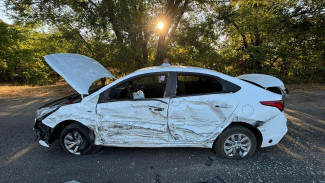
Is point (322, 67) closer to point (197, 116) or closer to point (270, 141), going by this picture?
point (270, 141)

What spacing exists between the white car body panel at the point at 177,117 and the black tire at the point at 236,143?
4.2 inches

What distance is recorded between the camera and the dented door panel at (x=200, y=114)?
9.45ft

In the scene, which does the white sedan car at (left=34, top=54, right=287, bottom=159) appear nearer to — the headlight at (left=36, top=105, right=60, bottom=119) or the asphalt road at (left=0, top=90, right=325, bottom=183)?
the headlight at (left=36, top=105, right=60, bottom=119)

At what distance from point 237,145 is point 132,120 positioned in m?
1.83

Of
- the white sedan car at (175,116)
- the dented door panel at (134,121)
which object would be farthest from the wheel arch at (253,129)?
the dented door panel at (134,121)

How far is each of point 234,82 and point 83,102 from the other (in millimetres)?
2583

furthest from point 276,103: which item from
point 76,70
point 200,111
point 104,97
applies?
point 76,70

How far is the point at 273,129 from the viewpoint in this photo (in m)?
2.96

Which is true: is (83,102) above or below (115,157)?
above

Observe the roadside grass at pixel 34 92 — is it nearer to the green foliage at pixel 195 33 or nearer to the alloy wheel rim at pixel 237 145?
the green foliage at pixel 195 33

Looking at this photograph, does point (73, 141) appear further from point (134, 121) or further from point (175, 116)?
point (175, 116)

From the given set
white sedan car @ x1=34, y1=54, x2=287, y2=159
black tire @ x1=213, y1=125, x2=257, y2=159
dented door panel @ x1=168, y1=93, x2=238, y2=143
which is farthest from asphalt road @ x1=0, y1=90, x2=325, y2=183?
dented door panel @ x1=168, y1=93, x2=238, y2=143

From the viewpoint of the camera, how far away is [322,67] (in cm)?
927

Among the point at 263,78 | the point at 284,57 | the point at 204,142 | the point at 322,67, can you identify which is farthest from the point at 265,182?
the point at 322,67
